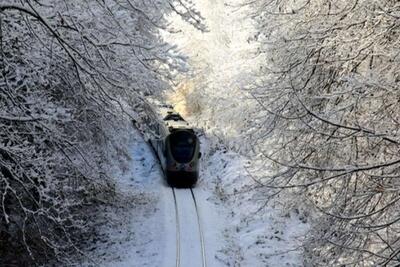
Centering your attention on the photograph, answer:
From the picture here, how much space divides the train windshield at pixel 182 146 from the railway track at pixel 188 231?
53.4 inches

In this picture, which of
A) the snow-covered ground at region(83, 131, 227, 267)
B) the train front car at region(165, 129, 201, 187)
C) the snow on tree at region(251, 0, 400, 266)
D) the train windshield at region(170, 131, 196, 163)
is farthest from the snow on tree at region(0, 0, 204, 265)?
the train windshield at region(170, 131, 196, 163)

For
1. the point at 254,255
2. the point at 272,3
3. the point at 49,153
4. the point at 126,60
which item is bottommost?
the point at 254,255

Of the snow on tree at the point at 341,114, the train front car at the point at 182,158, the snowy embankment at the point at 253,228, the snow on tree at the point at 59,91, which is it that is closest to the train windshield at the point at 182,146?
the train front car at the point at 182,158

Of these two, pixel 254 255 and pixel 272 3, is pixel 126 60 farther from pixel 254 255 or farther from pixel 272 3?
pixel 254 255

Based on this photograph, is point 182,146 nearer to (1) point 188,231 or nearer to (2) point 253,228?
(1) point 188,231

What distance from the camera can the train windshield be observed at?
2054 centimetres

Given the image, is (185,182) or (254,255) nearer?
(254,255)

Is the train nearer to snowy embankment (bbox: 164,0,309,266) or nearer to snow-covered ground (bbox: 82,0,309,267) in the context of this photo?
snow-covered ground (bbox: 82,0,309,267)

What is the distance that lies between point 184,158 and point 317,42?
504 inches

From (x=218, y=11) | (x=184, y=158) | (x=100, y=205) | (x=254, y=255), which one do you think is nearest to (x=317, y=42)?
(x=254, y=255)

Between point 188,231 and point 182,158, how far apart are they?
4775mm

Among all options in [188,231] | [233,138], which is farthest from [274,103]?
[233,138]

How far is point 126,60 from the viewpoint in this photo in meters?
9.83

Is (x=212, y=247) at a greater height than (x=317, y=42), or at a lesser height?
lesser
